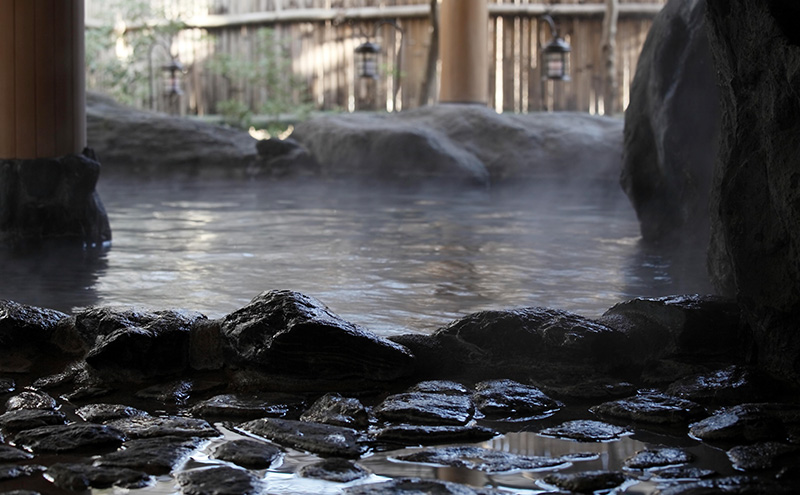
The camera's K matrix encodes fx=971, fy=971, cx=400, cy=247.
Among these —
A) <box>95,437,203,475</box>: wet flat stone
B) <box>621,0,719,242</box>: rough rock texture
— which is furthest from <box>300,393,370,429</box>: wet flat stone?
<box>621,0,719,242</box>: rough rock texture

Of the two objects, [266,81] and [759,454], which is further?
[266,81]

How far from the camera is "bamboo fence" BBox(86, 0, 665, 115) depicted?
14391 mm

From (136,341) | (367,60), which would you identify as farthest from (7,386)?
(367,60)

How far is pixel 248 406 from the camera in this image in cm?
246

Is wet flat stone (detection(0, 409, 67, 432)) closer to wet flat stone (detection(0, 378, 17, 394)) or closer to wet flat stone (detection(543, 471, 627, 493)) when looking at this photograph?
wet flat stone (detection(0, 378, 17, 394))

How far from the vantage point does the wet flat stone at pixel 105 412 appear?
238 centimetres

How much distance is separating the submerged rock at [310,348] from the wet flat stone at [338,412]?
0.19m

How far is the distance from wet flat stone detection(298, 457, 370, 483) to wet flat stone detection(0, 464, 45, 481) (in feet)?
1.75

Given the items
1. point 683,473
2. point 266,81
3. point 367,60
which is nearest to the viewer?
point 683,473

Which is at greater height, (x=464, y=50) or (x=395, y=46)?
(x=395, y=46)

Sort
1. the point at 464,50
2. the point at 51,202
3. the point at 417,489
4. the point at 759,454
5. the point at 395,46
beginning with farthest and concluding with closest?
1. the point at 395,46
2. the point at 464,50
3. the point at 51,202
4. the point at 759,454
5. the point at 417,489

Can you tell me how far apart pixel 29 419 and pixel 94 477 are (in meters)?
0.47

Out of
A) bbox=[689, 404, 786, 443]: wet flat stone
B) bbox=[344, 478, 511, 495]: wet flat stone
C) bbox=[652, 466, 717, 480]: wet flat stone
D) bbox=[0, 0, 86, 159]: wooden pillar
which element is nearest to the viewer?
bbox=[344, 478, 511, 495]: wet flat stone

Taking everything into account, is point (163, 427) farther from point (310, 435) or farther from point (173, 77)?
point (173, 77)
